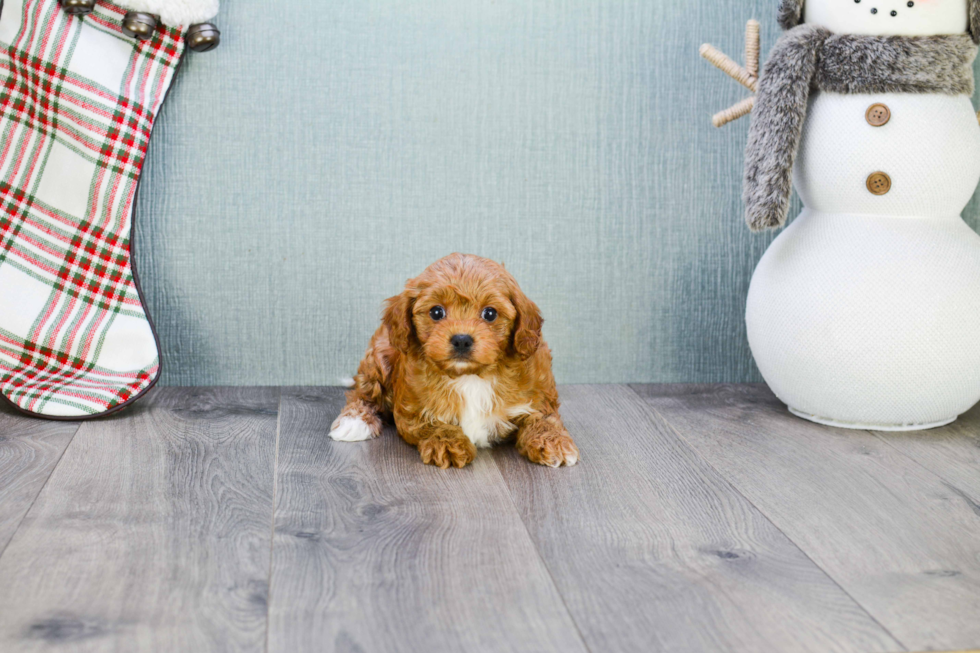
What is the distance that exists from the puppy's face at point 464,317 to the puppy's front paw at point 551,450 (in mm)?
159

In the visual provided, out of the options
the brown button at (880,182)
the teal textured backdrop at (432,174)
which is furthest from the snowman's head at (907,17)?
the teal textured backdrop at (432,174)

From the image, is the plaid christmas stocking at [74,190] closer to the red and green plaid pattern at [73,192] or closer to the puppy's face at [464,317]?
the red and green plaid pattern at [73,192]

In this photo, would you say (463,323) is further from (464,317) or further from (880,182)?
(880,182)

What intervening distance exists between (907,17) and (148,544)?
163 cm

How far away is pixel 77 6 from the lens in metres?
1.87

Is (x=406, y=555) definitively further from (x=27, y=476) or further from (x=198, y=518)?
(x=27, y=476)

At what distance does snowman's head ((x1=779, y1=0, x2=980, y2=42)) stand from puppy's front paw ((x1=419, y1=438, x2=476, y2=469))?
3.63ft

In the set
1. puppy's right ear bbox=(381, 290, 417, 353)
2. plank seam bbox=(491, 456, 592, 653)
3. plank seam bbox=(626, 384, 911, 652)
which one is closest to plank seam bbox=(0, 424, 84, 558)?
puppy's right ear bbox=(381, 290, 417, 353)

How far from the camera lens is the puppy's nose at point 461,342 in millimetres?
→ 1563

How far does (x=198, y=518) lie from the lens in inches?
54.6

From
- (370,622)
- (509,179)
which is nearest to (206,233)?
(509,179)

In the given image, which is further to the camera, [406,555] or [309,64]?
[309,64]

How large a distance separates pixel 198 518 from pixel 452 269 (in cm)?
60

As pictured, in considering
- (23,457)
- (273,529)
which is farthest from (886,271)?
(23,457)
